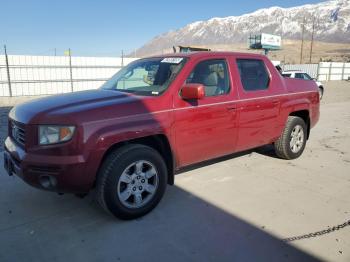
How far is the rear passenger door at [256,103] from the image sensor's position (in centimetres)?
471

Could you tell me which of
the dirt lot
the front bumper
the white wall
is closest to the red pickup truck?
the front bumper

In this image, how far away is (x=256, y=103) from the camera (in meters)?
4.85

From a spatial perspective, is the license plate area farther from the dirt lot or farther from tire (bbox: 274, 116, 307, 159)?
tire (bbox: 274, 116, 307, 159)

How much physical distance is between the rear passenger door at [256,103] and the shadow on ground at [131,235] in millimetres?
1329

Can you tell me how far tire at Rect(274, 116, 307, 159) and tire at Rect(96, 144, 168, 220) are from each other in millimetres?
2678

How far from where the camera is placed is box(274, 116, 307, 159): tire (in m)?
5.68

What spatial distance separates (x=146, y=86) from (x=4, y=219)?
2268 mm

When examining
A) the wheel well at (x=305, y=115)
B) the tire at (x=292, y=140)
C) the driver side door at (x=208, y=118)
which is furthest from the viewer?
the wheel well at (x=305, y=115)

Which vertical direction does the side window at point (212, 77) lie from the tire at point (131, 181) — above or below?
above

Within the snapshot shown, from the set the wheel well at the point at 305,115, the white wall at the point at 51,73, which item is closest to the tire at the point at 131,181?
the wheel well at the point at 305,115

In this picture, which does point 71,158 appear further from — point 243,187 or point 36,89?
point 36,89

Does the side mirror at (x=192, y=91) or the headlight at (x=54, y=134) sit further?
the side mirror at (x=192, y=91)

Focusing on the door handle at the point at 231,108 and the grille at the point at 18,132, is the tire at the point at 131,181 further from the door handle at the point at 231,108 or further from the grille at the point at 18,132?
the door handle at the point at 231,108

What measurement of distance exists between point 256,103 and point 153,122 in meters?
1.88
